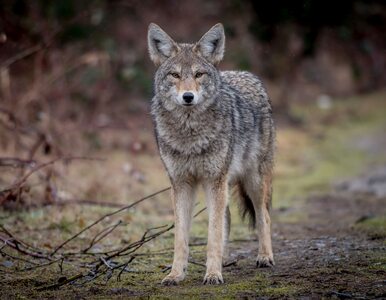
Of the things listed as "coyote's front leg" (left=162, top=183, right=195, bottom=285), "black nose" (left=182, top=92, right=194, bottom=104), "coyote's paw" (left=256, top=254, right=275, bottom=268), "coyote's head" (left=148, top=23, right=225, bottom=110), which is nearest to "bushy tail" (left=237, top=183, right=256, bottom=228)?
"coyote's paw" (left=256, top=254, right=275, bottom=268)

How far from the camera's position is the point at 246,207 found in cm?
770

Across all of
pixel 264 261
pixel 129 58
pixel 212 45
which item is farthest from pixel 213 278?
pixel 129 58

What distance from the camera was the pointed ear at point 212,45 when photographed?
266 inches

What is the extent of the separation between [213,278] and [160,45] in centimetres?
231

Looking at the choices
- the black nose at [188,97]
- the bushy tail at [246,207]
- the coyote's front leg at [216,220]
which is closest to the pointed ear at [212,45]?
the black nose at [188,97]

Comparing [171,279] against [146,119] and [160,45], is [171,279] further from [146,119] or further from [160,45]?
[146,119]

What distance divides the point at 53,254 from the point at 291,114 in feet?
45.9

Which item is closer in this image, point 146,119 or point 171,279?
point 171,279

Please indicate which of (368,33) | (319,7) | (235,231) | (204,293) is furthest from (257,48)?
(204,293)

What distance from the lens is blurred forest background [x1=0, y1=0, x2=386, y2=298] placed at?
8.39 metres

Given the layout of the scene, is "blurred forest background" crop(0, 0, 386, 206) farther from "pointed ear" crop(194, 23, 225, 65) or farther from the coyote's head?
"pointed ear" crop(194, 23, 225, 65)

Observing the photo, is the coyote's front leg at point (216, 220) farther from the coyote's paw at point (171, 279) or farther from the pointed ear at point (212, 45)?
the pointed ear at point (212, 45)

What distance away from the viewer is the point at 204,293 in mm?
5539

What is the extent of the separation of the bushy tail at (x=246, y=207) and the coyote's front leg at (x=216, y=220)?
1232 millimetres
